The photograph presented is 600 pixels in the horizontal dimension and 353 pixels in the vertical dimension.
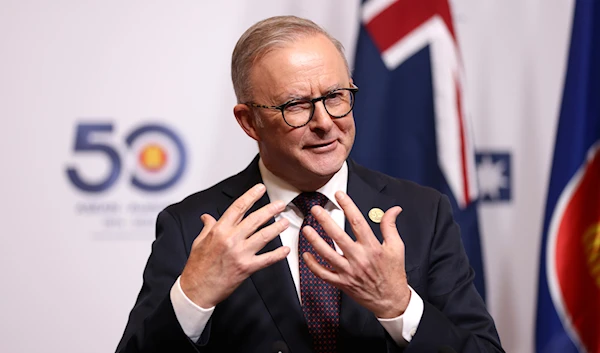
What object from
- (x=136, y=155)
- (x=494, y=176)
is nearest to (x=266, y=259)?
(x=136, y=155)

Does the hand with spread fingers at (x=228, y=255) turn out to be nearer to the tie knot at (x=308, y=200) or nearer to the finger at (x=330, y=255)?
the finger at (x=330, y=255)

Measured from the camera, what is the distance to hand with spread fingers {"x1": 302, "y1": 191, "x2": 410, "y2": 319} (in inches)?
57.1

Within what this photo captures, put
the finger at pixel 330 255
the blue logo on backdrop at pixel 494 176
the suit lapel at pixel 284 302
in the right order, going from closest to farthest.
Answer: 1. the finger at pixel 330 255
2. the suit lapel at pixel 284 302
3. the blue logo on backdrop at pixel 494 176

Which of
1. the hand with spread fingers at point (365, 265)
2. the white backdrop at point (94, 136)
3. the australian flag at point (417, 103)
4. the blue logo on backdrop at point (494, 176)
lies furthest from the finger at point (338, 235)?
the blue logo on backdrop at point (494, 176)

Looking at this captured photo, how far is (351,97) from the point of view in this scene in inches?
70.4

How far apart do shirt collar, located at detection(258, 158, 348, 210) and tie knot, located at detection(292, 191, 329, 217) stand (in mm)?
13

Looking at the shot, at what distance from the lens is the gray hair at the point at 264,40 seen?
5.76 ft

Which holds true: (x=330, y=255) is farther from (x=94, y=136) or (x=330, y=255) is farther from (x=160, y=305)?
(x=94, y=136)

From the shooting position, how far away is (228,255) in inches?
57.8

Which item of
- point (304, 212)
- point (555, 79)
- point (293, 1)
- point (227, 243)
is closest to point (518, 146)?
point (555, 79)

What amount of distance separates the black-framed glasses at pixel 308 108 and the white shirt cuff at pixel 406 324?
495 mm

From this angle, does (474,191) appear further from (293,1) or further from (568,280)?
(293,1)

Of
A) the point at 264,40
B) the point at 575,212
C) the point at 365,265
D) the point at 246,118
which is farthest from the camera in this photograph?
the point at 575,212

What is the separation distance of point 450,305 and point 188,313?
64 cm
